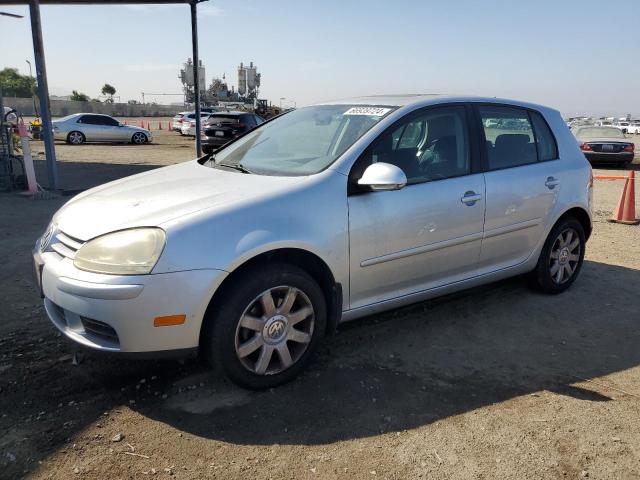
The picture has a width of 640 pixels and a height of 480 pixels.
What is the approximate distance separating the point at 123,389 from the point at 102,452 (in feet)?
1.83

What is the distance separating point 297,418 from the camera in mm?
2764

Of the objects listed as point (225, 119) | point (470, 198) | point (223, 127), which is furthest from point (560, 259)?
point (225, 119)

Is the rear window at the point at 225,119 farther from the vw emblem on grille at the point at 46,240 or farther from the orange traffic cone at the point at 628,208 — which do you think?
the vw emblem on grille at the point at 46,240

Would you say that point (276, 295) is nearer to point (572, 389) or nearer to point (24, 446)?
point (24, 446)

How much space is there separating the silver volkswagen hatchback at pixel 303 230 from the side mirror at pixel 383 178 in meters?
0.01

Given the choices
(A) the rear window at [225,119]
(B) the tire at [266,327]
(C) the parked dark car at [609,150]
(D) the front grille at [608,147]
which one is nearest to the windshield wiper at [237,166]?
(B) the tire at [266,327]

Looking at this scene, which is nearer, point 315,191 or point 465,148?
point 315,191

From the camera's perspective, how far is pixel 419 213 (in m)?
3.42

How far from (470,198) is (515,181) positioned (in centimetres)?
59

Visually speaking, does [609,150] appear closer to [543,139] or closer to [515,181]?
[543,139]

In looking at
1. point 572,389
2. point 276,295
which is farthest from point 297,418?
point 572,389

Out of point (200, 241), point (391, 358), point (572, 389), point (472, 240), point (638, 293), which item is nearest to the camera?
point (200, 241)

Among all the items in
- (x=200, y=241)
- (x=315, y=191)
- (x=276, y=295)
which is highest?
(x=315, y=191)

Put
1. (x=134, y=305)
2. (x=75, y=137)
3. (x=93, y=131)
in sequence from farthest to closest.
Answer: (x=93, y=131) < (x=75, y=137) < (x=134, y=305)
